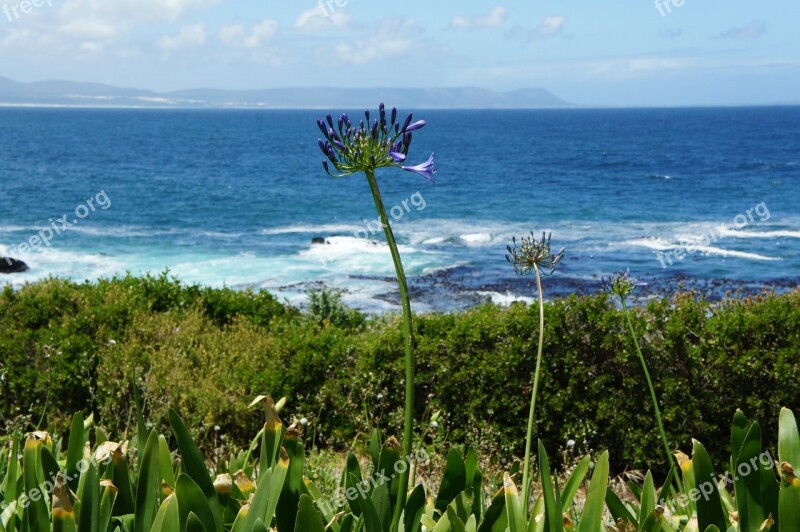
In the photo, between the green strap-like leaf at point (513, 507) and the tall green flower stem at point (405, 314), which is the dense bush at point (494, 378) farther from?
the tall green flower stem at point (405, 314)

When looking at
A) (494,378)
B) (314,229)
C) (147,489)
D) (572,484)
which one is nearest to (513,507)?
(572,484)

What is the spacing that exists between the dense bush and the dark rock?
20.7 metres

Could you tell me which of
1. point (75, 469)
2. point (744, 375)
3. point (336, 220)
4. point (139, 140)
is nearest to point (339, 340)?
point (744, 375)

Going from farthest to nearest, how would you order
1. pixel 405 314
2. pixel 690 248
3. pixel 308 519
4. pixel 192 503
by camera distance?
pixel 690 248 → pixel 192 503 → pixel 308 519 → pixel 405 314

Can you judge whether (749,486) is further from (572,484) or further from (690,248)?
(690,248)

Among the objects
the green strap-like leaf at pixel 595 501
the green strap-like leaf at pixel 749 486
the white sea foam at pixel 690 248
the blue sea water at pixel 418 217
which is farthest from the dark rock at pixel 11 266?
the green strap-like leaf at pixel 749 486

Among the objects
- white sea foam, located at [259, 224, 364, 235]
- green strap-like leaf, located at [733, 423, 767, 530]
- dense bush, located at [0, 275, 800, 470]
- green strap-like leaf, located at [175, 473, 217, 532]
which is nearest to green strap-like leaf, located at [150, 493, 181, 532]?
green strap-like leaf, located at [175, 473, 217, 532]

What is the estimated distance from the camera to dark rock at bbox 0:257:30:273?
2605cm

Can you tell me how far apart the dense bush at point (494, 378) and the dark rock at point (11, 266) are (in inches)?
814

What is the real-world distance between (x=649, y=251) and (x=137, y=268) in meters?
18.9

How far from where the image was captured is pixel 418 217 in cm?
4034

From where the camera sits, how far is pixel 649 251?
31.2 meters

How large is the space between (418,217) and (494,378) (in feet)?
110

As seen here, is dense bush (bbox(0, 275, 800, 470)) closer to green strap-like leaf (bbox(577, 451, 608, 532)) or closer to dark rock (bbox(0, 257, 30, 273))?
green strap-like leaf (bbox(577, 451, 608, 532))
